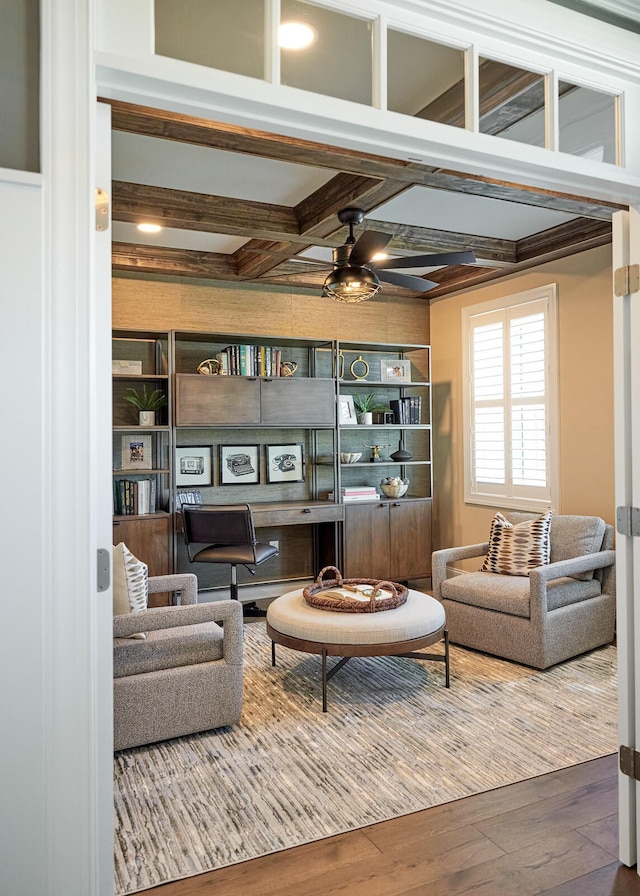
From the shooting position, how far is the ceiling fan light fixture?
384cm

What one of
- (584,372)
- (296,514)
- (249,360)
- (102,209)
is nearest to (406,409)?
(296,514)

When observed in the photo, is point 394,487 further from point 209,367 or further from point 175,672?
point 175,672

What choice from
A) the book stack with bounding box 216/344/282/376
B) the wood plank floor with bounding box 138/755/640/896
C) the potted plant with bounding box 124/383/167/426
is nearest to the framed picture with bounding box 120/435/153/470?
the potted plant with bounding box 124/383/167/426

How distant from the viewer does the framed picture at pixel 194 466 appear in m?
5.67

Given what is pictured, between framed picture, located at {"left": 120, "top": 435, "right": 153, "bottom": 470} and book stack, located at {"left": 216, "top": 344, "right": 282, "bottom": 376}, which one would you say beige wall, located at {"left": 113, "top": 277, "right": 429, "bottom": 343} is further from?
framed picture, located at {"left": 120, "top": 435, "right": 153, "bottom": 470}

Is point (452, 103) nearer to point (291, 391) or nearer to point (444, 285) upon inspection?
point (291, 391)

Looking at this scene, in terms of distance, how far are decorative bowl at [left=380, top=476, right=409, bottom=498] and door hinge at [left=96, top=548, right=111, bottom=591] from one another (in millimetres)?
4896

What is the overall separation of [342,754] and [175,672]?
85cm

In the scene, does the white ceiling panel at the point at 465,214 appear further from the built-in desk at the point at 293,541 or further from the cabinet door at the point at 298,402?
the built-in desk at the point at 293,541

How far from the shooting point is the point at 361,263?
3855mm

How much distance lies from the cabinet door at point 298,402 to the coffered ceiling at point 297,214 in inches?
36.9

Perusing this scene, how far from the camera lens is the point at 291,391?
5664 mm

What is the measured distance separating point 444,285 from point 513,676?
11.9 ft

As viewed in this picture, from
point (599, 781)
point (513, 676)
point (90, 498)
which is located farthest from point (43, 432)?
point (513, 676)
